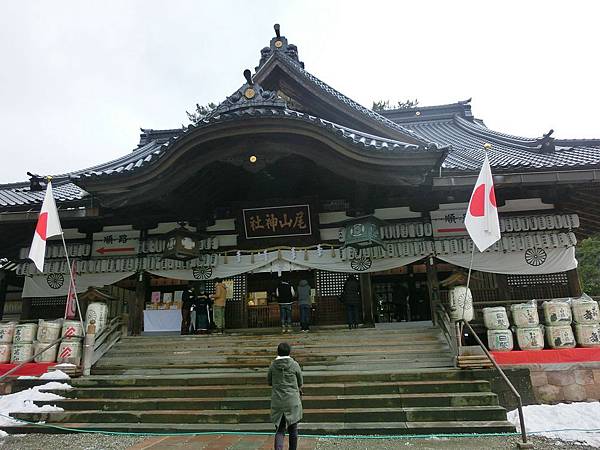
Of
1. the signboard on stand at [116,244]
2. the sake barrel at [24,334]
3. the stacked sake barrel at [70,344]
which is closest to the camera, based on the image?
the stacked sake barrel at [70,344]

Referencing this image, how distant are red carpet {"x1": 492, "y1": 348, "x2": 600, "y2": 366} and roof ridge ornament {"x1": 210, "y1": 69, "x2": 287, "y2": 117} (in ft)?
23.9

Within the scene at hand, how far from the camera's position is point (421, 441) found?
5.57m

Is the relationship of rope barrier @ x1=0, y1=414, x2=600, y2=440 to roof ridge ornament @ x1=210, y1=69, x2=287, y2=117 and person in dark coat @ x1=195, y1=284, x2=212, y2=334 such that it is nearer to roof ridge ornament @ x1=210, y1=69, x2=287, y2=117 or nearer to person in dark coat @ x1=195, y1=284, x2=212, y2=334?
A: person in dark coat @ x1=195, y1=284, x2=212, y2=334

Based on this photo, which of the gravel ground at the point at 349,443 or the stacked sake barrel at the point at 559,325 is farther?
the stacked sake barrel at the point at 559,325

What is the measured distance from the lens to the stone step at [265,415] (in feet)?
20.2

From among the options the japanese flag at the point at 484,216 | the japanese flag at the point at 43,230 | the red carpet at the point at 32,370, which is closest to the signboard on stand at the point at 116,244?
the japanese flag at the point at 43,230

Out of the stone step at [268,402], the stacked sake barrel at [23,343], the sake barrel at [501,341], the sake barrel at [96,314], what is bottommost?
the stone step at [268,402]

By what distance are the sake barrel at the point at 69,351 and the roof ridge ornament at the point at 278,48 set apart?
9741 millimetres

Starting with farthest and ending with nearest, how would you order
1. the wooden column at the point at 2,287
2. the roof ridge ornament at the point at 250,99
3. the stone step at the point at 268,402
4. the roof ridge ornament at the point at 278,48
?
the wooden column at the point at 2,287
the roof ridge ornament at the point at 278,48
the roof ridge ornament at the point at 250,99
the stone step at the point at 268,402

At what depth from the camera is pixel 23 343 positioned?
9.06 m

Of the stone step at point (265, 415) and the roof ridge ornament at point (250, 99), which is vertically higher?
the roof ridge ornament at point (250, 99)

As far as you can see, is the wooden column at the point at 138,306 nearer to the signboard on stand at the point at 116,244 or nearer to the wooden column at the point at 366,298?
the signboard on stand at the point at 116,244

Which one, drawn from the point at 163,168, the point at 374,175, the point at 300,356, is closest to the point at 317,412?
the point at 300,356

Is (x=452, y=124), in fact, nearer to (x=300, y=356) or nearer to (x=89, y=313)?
(x=300, y=356)
